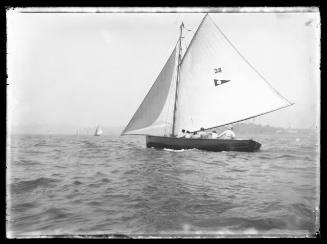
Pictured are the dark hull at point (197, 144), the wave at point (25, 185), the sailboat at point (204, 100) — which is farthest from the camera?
the dark hull at point (197, 144)

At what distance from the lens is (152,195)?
4.57 m

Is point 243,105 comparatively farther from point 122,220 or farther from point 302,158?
point 122,220

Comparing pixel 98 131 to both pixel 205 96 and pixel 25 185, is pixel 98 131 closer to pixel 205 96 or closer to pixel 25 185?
pixel 25 185

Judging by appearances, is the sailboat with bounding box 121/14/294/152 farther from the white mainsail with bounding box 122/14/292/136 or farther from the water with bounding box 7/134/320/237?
the water with bounding box 7/134/320/237

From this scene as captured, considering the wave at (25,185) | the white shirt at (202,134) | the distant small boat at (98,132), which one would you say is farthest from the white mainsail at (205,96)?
the wave at (25,185)

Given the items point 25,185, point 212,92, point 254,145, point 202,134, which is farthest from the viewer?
point 202,134

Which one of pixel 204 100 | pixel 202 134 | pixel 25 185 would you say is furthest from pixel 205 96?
pixel 25 185

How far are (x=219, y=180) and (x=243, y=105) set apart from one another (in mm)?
3126

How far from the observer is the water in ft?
13.8

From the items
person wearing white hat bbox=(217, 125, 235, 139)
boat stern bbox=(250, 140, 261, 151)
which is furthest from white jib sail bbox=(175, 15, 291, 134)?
boat stern bbox=(250, 140, 261, 151)

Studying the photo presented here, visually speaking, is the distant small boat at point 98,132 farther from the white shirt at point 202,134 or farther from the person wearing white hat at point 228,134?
the person wearing white hat at point 228,134

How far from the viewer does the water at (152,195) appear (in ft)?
13.8

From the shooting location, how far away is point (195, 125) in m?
7.95

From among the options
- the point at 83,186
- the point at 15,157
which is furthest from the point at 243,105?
the point at 15,157
